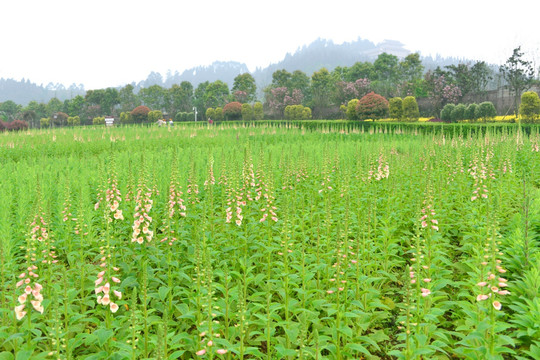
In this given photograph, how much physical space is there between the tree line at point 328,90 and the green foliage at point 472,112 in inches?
304

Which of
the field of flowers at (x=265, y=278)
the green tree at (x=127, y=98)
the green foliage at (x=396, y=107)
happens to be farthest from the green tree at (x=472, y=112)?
the green tree at (x=127, y=98)

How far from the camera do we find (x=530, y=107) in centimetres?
2777

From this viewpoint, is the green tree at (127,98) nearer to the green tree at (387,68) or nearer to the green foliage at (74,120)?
the green foliage at (74,120)

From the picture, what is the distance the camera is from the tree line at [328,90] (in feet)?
A: 153

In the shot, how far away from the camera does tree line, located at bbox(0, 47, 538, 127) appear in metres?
46.6

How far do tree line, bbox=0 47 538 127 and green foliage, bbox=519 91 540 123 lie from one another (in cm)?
1131

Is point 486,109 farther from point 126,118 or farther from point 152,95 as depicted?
point 152,95

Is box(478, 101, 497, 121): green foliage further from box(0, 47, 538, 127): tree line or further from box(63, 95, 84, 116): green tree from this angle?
box(63, 95, 84, 116): green tree

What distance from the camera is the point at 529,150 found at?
12.7 metres

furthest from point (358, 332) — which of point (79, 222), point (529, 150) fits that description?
point (529, 150)

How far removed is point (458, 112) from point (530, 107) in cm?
760

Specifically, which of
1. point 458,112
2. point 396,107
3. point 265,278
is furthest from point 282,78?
point 265,278

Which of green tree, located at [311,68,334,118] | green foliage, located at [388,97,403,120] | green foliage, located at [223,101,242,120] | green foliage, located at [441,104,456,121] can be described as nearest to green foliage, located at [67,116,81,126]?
green foliage, located at [223,101,242,120]

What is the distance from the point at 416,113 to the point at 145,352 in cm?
3868
